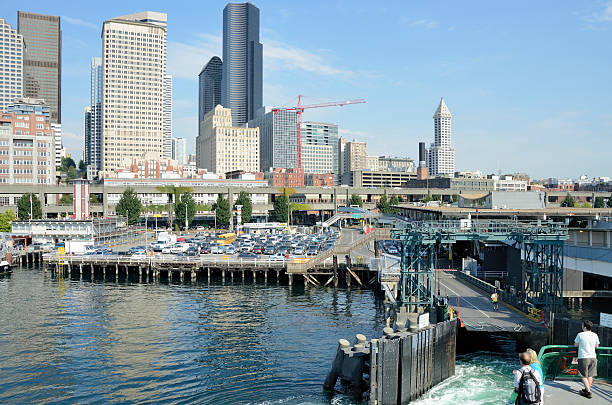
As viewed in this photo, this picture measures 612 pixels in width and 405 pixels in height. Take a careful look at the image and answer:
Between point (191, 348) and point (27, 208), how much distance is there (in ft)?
346

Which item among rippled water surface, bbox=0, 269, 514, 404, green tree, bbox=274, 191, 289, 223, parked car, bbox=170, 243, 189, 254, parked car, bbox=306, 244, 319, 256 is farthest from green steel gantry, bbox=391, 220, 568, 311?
green tree, bbox=274, 191, 289, 223

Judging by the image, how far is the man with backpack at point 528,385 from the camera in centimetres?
1339

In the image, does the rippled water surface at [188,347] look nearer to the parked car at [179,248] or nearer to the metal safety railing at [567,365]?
the metal safety railing at [567,365]

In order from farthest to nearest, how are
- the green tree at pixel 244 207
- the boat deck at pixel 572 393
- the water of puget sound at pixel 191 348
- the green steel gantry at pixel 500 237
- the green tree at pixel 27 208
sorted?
1. the green tree at pixel 244 207
2. the green tree at pixel 27 208
3. the green steel gantry at pixel 500 237
4. the water of puget sound at pixel 191 348
5. the boat deck at pixel 572 393

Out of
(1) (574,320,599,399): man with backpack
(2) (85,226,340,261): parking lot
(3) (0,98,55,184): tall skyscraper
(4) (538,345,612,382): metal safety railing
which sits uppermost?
(3) (0,98,55,184): tall skyscraper

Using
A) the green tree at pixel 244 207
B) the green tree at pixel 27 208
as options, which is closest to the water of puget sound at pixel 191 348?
the green tree at pixel 27 208

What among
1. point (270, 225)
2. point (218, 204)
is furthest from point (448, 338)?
point (218, 204)

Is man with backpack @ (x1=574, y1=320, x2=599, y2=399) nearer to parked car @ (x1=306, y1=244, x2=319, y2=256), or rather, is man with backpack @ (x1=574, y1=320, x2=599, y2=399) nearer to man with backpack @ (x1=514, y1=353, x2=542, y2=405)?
man with backpack @ (x1=514, y1=353, x2=542, y2=405)

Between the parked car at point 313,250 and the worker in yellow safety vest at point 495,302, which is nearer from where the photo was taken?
the worker in yellow safety vest at point 495,302

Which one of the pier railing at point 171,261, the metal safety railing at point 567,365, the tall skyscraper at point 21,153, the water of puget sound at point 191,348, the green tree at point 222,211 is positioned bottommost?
the water of puget sound at point 191,348

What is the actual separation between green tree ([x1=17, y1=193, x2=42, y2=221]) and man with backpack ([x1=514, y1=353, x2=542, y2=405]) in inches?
5219

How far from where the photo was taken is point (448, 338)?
33.3 m

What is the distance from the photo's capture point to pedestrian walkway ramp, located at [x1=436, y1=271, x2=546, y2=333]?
117ft

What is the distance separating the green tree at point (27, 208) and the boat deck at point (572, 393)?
427 ft
